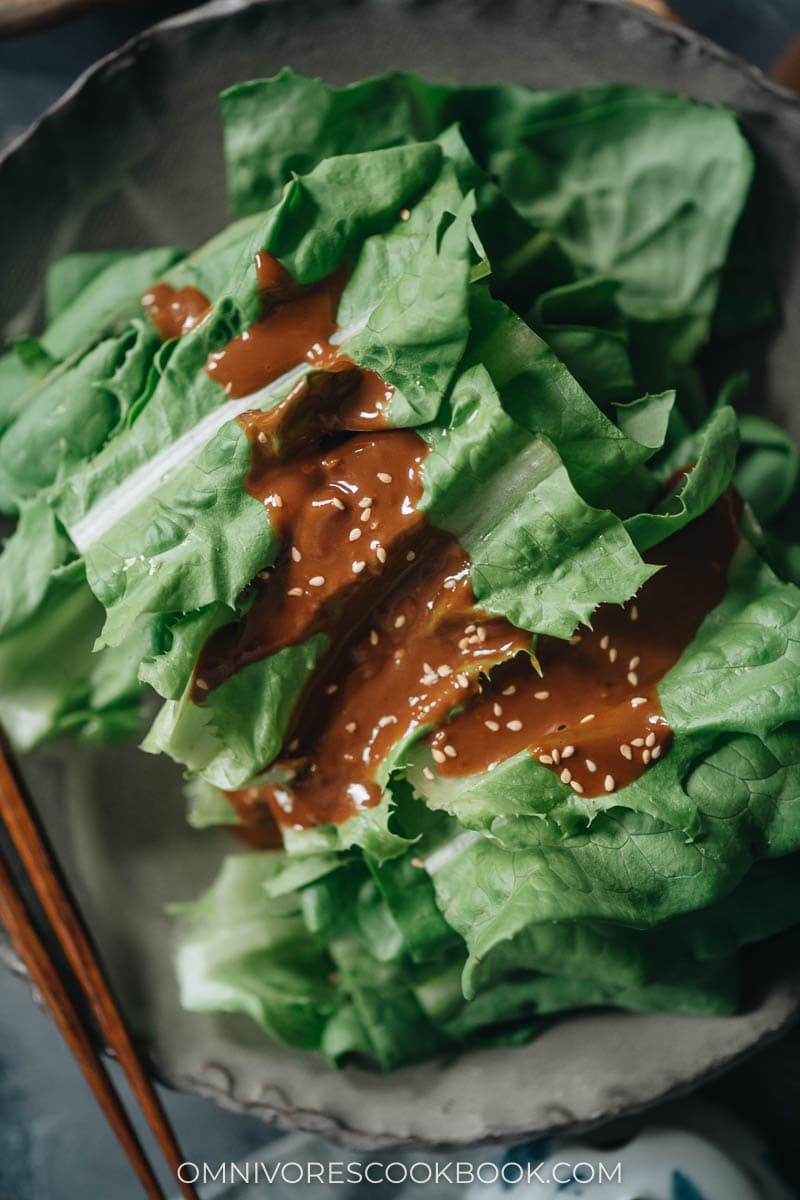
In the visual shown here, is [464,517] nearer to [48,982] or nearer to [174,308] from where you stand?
[174,308]

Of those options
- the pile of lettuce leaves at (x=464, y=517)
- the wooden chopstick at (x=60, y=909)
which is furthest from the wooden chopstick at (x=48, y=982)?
the pile of lettuce leaves at (x=464, y=517)

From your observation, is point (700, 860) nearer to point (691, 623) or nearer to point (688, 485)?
point (691, 623)

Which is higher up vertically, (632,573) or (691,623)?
(632,573)

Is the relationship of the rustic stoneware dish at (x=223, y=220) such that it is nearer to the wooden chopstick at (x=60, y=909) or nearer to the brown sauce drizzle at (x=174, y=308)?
the wooden chopstick at (x=60, y=909)

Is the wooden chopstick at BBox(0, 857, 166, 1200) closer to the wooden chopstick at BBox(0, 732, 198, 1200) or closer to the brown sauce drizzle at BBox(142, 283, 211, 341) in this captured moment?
the wooden chopstick at BBox(0, 732, 198, 1200)

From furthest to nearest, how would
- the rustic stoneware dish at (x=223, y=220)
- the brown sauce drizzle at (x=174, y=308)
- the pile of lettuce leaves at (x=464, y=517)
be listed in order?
the rustic stoneware dish at (x=223, y=220)
the brown sauce drizzle at (x=174, y=308)
the pile of lettuce leaves at (x=464, y=517)

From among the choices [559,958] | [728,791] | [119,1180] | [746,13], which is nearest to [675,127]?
[746,13]

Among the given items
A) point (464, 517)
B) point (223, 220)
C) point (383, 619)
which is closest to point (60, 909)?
point (383, 619)
